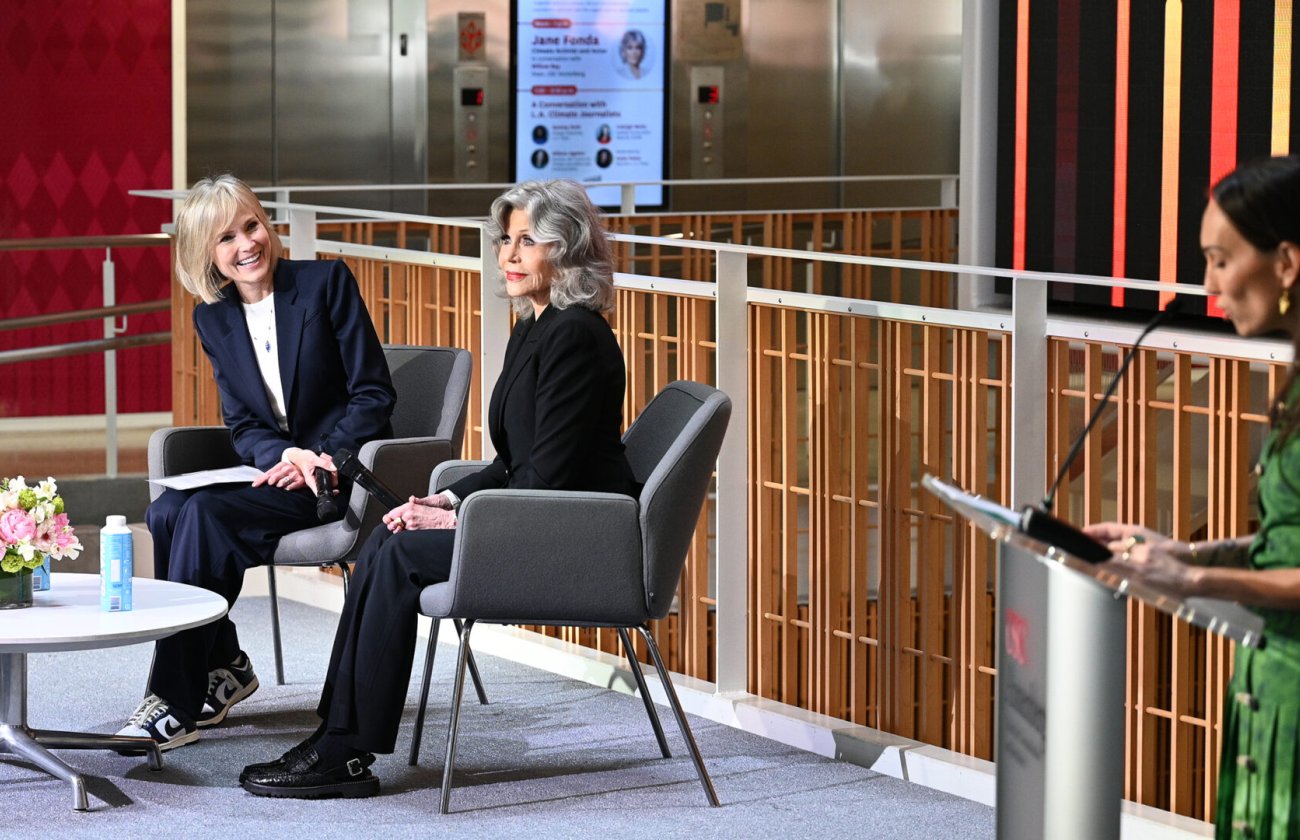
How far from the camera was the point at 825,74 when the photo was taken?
12469 millimetres

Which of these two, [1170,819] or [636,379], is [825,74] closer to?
[636,379]

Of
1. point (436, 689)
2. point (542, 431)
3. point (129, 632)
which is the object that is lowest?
point (436, 689)

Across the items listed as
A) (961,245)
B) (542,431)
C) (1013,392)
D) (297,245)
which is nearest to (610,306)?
(542,431)

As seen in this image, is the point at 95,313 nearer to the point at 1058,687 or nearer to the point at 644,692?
the point at 644,692

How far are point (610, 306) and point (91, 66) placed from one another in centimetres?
681

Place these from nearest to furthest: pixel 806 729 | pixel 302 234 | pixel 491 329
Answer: pixel 806 729 < pixel 491 329 < pixel 302 234

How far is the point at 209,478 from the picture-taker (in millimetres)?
4652

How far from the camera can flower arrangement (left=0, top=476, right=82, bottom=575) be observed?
13.1 ft

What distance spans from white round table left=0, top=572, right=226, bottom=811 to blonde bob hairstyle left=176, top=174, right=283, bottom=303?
821 millimetres

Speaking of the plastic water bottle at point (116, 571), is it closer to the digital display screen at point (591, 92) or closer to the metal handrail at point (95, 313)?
the metal handrail at point (95, 313)

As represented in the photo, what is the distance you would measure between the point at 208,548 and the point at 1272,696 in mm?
2968

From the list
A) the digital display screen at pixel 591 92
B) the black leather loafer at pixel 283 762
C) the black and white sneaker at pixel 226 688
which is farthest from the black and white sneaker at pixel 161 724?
the digital display screen at pixel 591 92

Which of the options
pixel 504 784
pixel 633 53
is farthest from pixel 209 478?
pixel 633 53

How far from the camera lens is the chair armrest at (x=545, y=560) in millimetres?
3904
